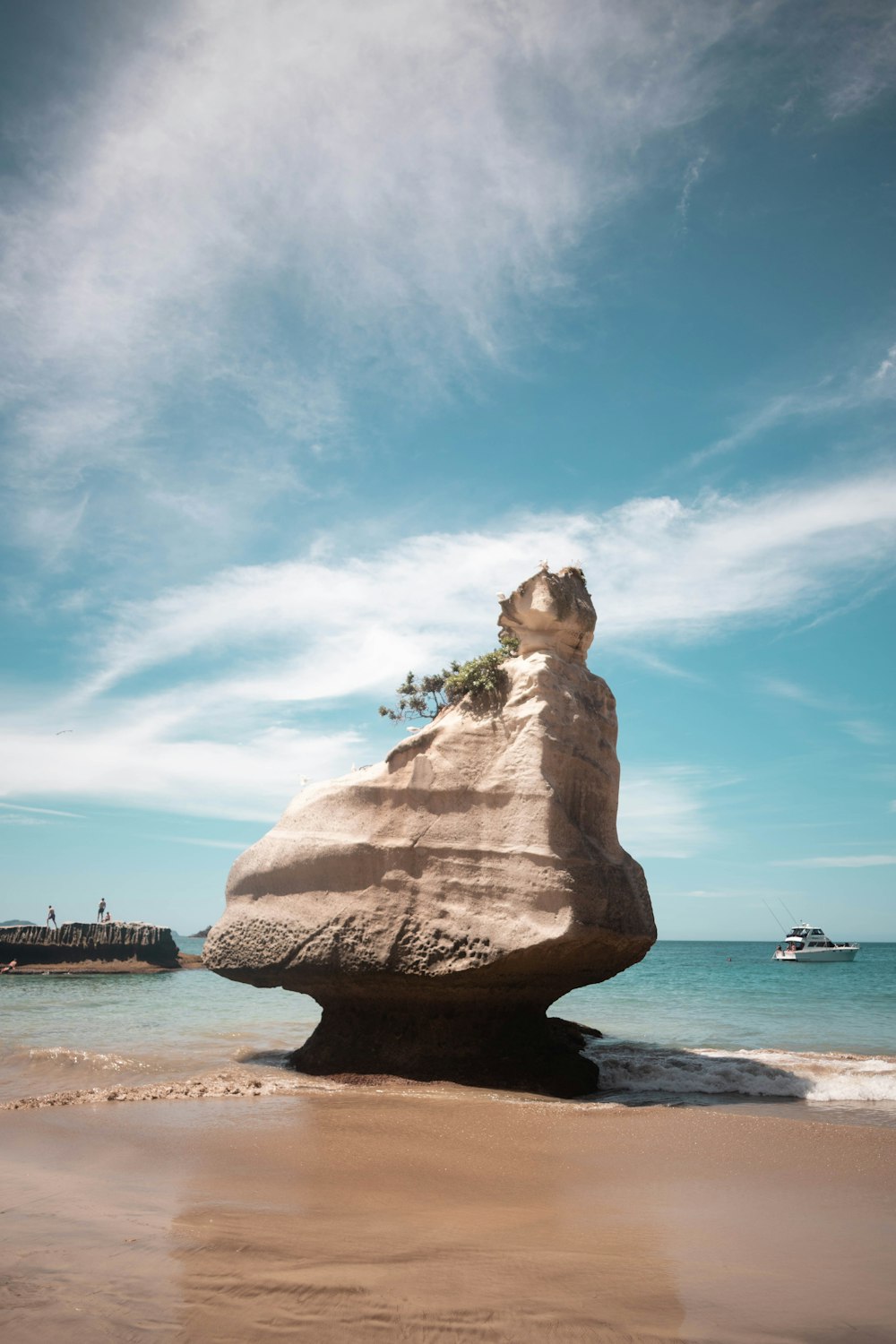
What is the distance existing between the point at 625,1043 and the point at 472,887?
637 cm

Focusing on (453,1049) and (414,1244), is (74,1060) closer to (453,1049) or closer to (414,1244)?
(453,1049)

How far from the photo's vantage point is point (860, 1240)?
5.00m

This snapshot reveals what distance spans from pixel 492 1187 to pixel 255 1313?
111 inches

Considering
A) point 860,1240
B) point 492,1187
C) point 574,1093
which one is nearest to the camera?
point 860,1240

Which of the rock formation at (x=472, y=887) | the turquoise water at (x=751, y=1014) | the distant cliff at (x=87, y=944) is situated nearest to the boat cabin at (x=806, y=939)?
the turquoise water at (x=751, y=1014)

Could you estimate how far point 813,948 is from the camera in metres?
58.4

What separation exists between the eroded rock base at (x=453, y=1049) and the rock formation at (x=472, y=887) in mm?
22

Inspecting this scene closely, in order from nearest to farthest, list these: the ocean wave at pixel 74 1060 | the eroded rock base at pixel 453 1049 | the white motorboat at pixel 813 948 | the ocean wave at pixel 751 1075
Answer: the ocean wave at pixel 751 1075
the eroded rock base at pixel 453 1049
the ocean wave at pixel 74 1060
the white motorboat at pixel 813 948

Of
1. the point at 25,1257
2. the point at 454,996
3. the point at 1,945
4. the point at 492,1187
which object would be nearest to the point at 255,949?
the point at 454,996

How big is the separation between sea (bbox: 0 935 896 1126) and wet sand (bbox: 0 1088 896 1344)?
217 centimetres

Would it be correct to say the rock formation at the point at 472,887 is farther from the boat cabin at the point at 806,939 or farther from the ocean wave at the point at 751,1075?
the boat cabin at the point at 806,939

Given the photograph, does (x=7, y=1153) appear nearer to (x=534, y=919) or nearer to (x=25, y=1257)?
(x=25, y=1257)

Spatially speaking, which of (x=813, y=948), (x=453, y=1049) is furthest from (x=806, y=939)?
(x=453, y=1049)

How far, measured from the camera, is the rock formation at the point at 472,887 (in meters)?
10.4
